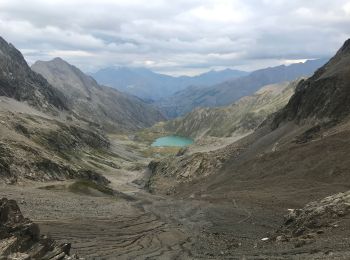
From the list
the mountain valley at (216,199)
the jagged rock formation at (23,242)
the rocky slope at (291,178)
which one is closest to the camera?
the jagged rock formation at (23,242)

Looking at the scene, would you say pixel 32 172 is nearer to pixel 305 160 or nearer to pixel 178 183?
pixel 178 183

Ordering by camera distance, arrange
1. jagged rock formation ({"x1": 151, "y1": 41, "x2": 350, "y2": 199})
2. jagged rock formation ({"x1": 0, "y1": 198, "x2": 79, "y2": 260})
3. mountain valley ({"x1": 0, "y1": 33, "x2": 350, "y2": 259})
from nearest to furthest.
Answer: jagged rock formation ({"x1": 0, "y1": 198, "x2": 79, "y2": 260})
mountain valley ({"x1": 0, "y1": 33, "x2": 350, "y2": 259})
jagged rock formation ({"x1": 151, "y1": 41, "x2": 350, "y2": 199})

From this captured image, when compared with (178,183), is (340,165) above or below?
above

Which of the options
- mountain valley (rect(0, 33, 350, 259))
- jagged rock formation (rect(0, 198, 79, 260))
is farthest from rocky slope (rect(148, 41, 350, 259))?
jagged rock formation (rect(0, 198, 79, 260))

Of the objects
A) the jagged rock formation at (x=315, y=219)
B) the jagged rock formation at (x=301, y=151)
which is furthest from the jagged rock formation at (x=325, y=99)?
the jagged rock formation at (x=315, y=219)

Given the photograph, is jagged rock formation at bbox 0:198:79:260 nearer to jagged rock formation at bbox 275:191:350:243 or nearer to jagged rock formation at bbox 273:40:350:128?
jagged rock formation at bbox 275:191:350:243

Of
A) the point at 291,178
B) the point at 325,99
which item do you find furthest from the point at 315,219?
the point at 325,99

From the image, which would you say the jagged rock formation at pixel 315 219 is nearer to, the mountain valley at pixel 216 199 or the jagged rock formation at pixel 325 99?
the mountain valley at pixel 216 199

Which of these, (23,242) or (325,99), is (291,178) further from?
(23,242)

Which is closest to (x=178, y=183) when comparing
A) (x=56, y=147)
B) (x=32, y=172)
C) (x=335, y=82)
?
(x=32, y=172)
